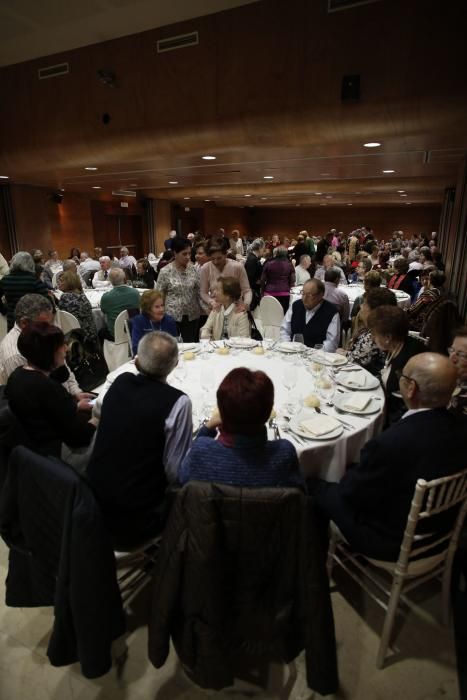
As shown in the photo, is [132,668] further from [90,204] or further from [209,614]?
[90,204]

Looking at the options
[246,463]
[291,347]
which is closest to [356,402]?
[291,347]

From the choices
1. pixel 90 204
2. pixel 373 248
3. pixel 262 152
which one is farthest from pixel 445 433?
pixel 90 204

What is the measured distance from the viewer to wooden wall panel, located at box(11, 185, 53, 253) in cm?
1018

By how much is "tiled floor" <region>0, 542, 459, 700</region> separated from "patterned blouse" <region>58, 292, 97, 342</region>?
3.30m

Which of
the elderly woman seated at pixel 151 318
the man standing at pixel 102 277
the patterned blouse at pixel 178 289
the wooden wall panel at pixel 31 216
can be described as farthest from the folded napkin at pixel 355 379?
the wooden wall panel at pixel 31 216

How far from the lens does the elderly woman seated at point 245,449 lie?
137cm

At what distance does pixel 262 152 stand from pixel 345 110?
1.61 meters

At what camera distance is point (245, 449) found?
140cm

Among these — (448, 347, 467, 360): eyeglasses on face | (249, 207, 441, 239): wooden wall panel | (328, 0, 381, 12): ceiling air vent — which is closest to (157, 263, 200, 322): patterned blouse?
(448, 347, 467, 360): eyeglasses on face

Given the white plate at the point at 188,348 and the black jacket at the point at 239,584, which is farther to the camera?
the white plate at the point at 188,348

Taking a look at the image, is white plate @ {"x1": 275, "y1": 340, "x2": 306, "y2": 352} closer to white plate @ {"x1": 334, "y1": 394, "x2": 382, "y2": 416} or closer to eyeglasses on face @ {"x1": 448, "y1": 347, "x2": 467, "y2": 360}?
white plate @ {"x1": 334, "y1": 394, "x2": 382, "y2": 416}

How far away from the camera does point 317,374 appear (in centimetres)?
273

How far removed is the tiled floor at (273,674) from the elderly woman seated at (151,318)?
2045mm

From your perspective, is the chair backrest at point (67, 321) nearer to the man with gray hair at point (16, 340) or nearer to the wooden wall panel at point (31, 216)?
the man with gray hair at point (16, 340)
